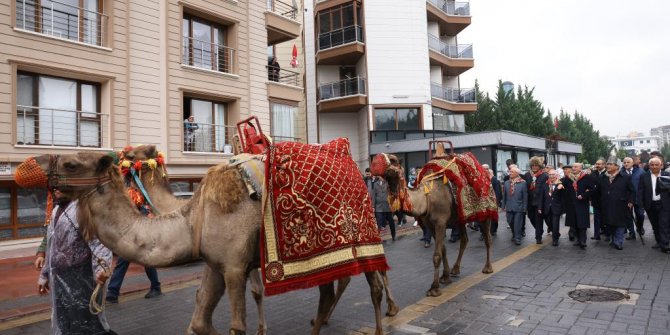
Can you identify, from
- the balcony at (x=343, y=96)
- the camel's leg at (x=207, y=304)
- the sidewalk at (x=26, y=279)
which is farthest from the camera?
the balcony at (x=343, y=96)

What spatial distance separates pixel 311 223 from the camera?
3855mm

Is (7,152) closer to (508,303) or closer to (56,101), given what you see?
(56,101)

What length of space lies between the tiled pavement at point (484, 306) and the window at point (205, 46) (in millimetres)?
11718

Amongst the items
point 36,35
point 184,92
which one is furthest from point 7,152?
point 184,92

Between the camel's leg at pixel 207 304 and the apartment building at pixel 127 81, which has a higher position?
the apartment building at pixel 127 81

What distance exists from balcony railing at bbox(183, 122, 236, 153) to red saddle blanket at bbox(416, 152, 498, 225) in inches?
456

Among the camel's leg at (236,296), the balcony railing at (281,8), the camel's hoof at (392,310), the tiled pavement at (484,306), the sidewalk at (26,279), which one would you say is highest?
the balcony railing at (281,8)

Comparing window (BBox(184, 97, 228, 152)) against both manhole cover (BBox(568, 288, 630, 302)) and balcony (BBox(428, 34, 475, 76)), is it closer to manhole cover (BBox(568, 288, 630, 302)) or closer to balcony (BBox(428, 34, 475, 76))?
manhole cover (BBox(568, 288, 630, 302))

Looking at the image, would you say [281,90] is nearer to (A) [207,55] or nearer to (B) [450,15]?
(A) [207,55]

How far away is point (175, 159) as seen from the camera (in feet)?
51.9

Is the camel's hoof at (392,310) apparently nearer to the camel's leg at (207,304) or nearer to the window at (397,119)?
the camel's leg at (207,304)

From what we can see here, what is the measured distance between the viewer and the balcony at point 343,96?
30609mm

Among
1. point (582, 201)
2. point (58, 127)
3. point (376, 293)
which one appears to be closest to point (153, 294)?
point (376, 293)

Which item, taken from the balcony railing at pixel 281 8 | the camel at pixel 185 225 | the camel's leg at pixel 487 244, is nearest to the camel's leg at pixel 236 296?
the camel at pixel 185 225
